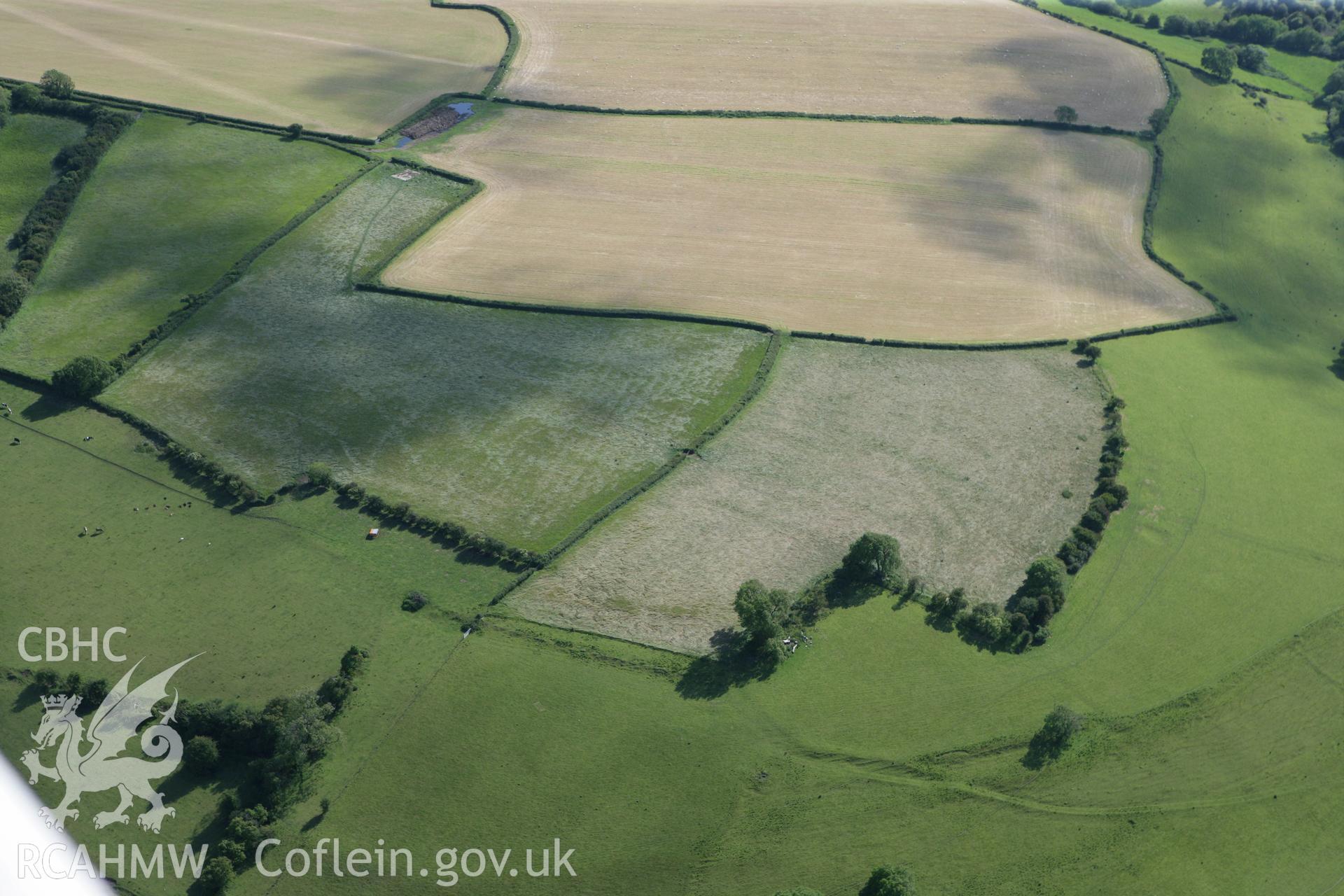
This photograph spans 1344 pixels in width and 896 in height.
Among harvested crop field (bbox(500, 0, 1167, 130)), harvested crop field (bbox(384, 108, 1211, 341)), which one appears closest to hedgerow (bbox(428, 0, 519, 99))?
harvested crop field (bbox(500, 0, 1167, 130))

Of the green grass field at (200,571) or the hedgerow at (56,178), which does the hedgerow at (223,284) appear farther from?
the hedgerow at (56,178)

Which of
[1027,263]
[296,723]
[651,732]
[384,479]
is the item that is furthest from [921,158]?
[296,723]

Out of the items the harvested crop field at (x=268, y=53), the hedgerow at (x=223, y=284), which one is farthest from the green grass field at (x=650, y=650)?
the harvested crop field at (x=268, y=53)

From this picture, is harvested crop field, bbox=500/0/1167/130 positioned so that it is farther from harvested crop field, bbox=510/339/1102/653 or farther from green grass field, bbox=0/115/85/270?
harvested crop field, bbox=510/339/1102/653

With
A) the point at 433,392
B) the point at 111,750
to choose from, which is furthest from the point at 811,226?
the point at 111,750

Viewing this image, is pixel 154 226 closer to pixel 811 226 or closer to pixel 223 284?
pixel 223 284

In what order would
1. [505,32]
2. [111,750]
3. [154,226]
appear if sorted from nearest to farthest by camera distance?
[111,750] → [154,226] → [505,32]
